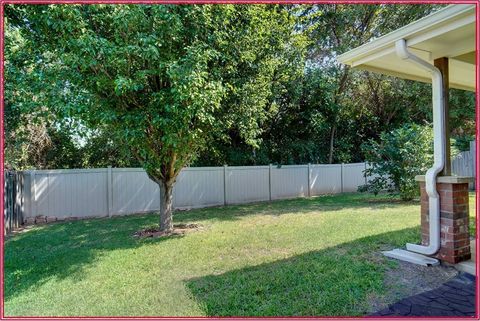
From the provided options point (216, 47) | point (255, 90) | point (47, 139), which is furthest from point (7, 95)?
point (47, 139)

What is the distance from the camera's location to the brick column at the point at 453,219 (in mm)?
3764

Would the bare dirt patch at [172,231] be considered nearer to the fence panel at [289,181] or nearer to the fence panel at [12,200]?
the fence panel at [12,200]

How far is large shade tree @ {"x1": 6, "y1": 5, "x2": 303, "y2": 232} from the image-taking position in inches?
187

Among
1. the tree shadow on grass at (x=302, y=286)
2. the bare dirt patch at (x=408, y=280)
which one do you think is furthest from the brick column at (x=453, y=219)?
the tree shadow on grass at (x=302, y=286)

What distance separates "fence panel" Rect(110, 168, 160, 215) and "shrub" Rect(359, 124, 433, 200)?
676 centimetres

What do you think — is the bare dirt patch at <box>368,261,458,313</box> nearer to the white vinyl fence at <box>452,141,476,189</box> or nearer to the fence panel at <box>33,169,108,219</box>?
the fence panel at <box>33,169,108,219</box>

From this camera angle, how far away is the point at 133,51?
4715 mm

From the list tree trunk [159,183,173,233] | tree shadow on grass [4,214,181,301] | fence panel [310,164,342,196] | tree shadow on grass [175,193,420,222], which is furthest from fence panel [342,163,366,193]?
tree trunk [159,183,173,233]

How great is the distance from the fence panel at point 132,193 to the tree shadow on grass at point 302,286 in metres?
5.75

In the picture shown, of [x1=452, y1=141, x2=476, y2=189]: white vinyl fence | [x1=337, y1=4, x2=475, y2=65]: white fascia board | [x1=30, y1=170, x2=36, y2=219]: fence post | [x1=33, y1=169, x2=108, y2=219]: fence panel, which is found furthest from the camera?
[x1=452, y1=141, x2=476, y2=189]: white vinyl fence

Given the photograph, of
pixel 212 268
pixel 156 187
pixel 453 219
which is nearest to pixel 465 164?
pixel 453 219

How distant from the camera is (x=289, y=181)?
39.7 feet

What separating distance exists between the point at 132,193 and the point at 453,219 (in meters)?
7.65

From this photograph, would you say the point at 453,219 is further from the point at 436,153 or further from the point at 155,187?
the point at 155,187
